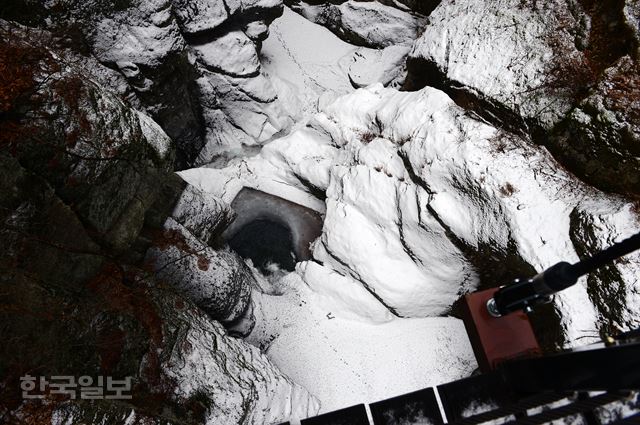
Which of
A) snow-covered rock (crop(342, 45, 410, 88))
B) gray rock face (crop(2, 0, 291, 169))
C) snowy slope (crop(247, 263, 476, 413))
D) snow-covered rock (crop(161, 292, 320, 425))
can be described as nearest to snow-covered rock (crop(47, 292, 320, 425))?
snow-covered rock (crop(161, 292, 320, 425))

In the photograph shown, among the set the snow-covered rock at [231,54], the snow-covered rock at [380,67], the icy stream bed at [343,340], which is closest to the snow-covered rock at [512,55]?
the snow-covered rock at [380,67]

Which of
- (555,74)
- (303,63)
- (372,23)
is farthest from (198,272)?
(372,23)

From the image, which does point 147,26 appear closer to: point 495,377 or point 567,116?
point 567,116

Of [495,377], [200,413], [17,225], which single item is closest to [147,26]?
[17,225]

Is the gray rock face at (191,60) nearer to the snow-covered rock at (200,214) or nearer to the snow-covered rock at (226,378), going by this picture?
the snow-covered rock at (200,214)

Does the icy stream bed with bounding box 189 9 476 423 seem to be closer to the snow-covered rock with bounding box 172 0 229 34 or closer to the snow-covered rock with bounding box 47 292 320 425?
the snow-covered rock with bounding box 47 292 320 425

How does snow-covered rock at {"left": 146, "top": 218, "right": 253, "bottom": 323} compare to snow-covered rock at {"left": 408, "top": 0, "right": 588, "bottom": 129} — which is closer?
snow-covered rock at {"left": 146, "top": 218, "right": 253, "bottom": 323}
